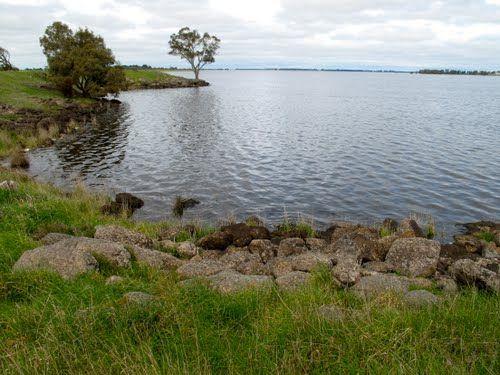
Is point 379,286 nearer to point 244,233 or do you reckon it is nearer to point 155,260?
point 155,260

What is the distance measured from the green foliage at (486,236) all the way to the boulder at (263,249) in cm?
884

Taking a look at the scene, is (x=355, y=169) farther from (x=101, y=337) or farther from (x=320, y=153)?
(x=101, y=337)

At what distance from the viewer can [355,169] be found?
26688 mm

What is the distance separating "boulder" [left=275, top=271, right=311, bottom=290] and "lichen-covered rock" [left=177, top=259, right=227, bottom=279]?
1.80 meters

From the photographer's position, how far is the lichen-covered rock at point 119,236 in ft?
37.3

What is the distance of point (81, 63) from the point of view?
56438 mm

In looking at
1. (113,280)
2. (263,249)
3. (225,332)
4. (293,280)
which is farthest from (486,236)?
(113,280)

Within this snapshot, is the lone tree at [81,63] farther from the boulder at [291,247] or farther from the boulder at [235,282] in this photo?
the boulder at [235,282]

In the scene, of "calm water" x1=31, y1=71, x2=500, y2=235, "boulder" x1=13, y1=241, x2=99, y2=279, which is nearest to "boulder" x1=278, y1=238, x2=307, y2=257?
"calm water" x1=31, y1=71, x2=500, y2=235

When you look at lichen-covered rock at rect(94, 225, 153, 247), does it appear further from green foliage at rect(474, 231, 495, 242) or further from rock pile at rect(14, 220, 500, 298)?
green foliage at rect(474, 231, 495, 242)

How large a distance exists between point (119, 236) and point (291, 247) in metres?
5.58

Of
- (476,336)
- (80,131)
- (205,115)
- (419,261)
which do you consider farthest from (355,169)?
(205,115)

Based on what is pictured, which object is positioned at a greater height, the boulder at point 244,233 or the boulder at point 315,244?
the boulder at point 244,233

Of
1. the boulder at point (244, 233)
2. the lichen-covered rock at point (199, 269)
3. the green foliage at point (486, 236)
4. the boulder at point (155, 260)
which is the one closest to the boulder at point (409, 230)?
the green foliage at point (486, 236)
